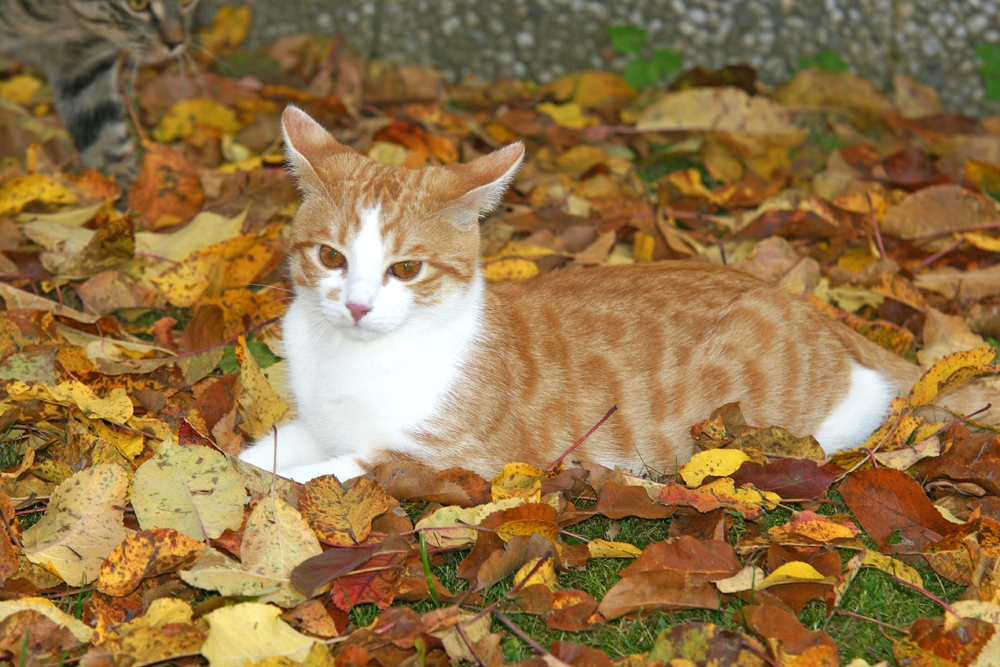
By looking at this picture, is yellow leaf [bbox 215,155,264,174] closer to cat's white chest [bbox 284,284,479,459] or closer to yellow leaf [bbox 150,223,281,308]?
yellow leaf [bbox 150,223,281,308]

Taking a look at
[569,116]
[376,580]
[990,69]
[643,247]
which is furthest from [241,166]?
[990,69]

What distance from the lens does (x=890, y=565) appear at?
104 inches

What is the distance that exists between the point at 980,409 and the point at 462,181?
1817mm

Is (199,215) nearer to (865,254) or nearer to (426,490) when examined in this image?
(426,490)

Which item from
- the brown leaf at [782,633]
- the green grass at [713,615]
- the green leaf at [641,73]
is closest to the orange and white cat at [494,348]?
the green grass at [713,615]

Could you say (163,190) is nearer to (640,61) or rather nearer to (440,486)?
(440,486)

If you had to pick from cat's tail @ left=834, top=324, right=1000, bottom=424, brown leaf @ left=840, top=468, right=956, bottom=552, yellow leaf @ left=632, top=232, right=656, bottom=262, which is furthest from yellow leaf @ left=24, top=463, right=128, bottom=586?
yellow leaf @ left=632, top=232, right=656, bottom=262

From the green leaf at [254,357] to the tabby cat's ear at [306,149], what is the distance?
75 cm

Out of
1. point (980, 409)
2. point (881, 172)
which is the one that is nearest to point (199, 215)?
point (980, 409)

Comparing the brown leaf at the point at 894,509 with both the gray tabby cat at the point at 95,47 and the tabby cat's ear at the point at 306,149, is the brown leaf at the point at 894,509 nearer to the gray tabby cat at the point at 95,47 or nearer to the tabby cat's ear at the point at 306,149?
the tabby cat's ear at the point at 306,149

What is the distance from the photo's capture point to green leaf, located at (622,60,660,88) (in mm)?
6094

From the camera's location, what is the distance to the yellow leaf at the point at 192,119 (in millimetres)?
Result: 5379

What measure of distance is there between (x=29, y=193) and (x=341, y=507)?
2.56m

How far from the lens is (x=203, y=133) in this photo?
5.28m
